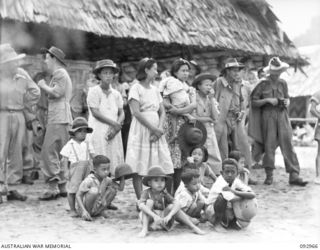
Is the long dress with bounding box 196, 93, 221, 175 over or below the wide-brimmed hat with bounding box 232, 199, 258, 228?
over

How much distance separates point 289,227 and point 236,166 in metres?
0.73

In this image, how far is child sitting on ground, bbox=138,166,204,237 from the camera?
434 cm

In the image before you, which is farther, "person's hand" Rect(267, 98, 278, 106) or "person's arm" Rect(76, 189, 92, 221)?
"person's hand" Rect(267, 98, 278, 106)

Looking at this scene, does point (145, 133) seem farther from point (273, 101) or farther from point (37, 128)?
point (37, 128)

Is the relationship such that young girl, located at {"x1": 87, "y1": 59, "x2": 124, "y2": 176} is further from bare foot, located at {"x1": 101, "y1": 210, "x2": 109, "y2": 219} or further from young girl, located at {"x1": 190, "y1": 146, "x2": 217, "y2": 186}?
young girl, located at {"x1": 190, "y1": 146, "x2": 217, "y2": 186}

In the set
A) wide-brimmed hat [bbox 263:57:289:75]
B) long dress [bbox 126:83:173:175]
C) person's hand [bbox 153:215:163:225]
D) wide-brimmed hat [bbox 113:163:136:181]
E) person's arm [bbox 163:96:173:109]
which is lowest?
person's hand [bbox 153:215:163:225]

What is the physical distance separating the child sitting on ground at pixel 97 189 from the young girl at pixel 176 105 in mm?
864

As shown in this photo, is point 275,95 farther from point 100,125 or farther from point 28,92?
point 28,92

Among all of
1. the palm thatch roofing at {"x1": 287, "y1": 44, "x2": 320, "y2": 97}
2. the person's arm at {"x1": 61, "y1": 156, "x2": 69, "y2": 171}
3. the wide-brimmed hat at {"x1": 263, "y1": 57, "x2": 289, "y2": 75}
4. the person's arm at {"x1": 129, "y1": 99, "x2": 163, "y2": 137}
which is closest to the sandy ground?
the person's arm at {"x1": 61, "y1": 156, "x2": 69, "y2": 171}

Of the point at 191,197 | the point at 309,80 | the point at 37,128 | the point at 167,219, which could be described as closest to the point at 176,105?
the point at 191,197

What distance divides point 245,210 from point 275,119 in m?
2.94

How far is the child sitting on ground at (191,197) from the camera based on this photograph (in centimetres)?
465

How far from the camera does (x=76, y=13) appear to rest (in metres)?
7.78

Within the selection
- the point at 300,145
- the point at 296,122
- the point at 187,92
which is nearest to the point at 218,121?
the point at 187,92
